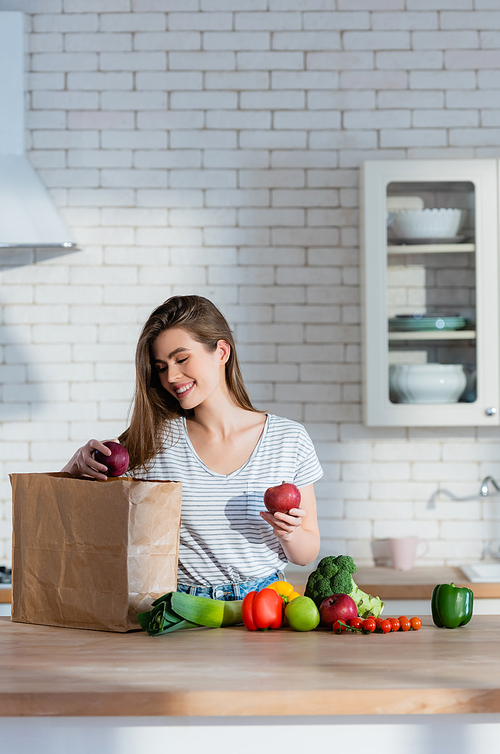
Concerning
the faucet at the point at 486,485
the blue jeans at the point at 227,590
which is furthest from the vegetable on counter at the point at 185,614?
the faucet at the point at 486,485

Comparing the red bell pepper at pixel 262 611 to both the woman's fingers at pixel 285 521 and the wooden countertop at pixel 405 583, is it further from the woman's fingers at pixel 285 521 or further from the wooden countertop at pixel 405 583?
the wooden countertop at pixel 405 583

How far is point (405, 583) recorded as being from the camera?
275 cm

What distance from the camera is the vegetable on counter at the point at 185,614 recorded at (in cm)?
143

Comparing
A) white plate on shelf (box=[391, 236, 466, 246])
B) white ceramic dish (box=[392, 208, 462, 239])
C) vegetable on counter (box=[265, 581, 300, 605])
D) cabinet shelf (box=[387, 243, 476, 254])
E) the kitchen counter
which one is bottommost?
the kitchen counter

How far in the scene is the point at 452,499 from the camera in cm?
317

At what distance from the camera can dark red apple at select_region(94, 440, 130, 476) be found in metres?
1.60

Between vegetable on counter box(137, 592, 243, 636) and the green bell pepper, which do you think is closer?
vegetable on counter box(137, 592, 243, 636)

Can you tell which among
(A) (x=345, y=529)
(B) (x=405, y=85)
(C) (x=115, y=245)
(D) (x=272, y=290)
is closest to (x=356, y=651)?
(A) (x=345, y=529)

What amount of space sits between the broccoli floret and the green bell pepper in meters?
0.13

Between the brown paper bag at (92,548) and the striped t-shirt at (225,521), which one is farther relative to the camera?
the striped t-shirt at (225,521)

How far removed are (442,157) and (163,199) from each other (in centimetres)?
125

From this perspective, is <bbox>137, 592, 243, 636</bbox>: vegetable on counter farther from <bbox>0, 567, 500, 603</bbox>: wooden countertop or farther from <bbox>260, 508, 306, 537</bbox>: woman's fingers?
<bbox>0, 567, 500, 603</bbox>: wooden countertop

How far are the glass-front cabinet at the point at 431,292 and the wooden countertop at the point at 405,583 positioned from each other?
24.1 inches

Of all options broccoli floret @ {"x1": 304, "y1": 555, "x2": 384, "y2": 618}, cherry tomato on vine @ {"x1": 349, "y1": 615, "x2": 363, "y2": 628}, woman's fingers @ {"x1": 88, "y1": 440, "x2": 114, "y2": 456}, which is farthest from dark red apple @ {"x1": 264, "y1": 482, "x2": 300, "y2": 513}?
woman's fingers @ {"x1": 88, "y1": 440, "x2": 114, "y2": 456}
